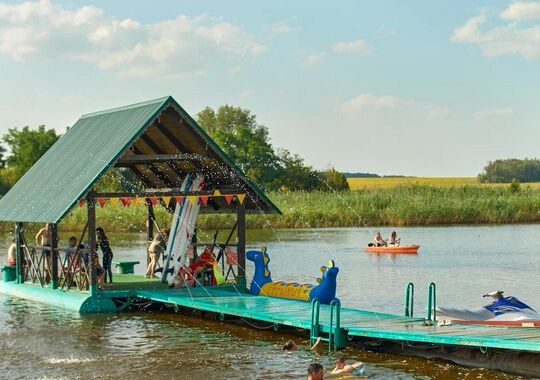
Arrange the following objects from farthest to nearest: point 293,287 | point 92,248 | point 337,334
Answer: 1. point 92,248
2. point 293,287
3. point 337,334

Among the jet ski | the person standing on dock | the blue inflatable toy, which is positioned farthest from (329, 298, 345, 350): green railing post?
the person standing on dock

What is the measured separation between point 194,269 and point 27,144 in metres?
81.1

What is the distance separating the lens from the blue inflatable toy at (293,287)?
21.8m

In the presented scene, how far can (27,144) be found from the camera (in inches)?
4065

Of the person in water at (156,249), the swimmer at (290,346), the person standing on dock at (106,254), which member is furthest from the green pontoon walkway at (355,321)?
the person in water at (156,249)

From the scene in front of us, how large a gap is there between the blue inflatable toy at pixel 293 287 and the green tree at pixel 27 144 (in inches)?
2980

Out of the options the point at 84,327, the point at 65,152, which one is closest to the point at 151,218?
the point at 65,152

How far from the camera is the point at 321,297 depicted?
2189 centimetres

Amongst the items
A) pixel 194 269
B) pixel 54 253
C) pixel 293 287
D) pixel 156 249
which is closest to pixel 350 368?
pixel 293 287

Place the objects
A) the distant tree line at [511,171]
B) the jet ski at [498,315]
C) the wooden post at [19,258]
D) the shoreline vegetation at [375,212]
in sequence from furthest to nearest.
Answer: the distant tree line at [511,171], the shoreline vegetation at [375,212], the wooden post at [19,258], the jet ski at [498,315]

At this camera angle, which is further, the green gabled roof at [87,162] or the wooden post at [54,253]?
the wooden post at [54,253]

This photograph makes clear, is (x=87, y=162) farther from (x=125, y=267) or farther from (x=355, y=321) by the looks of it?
(x=355, y=321)

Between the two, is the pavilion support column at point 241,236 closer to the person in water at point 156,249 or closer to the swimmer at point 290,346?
the person in water at point 156,249

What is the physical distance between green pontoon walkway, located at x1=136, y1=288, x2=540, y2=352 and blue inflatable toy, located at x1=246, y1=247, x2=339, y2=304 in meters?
0.31
